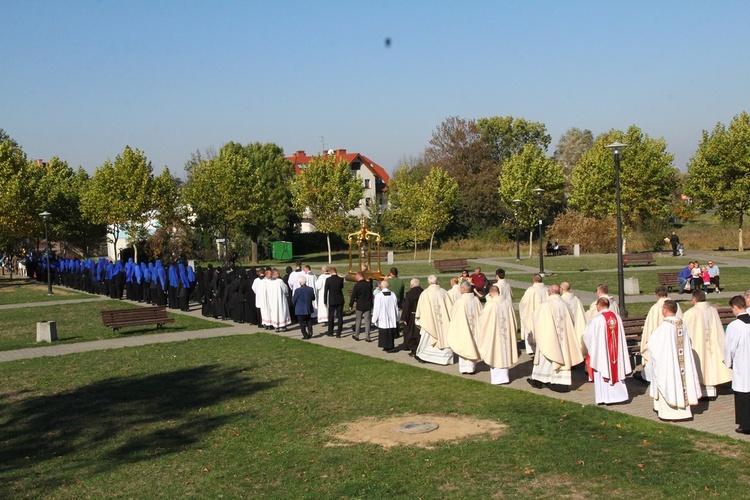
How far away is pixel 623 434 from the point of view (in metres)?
9.99

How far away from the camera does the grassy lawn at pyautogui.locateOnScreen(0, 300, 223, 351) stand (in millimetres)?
20969

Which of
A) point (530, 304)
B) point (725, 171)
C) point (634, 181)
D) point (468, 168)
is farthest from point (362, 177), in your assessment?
point (530, 304)

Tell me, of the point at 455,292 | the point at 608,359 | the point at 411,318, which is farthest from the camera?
the point at 411,318

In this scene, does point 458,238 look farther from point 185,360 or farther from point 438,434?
point 438,434

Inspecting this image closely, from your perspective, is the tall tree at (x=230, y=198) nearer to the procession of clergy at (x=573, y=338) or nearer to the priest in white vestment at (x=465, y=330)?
the procession of clergy at (x=573, y=338)

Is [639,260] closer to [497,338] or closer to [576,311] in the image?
[576,311]

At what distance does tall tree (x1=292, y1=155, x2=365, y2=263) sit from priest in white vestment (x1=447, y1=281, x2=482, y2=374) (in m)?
42.5

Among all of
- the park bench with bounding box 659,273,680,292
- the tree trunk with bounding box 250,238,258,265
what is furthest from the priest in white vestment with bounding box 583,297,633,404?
the tree trunk with bounding box 250,238,258,265

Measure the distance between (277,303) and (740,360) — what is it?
42.8 ft

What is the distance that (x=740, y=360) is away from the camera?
9789 millimetres

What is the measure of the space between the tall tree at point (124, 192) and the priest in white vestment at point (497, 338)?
129 ft

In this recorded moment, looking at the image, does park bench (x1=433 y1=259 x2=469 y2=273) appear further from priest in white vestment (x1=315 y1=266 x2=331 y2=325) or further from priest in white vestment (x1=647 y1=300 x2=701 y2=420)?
priest in white vestment (x1=647 y1=300 x2=701 y2=420)

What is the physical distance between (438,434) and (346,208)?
48.4 m

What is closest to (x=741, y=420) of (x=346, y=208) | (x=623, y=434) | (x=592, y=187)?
(x=623, y=434)
